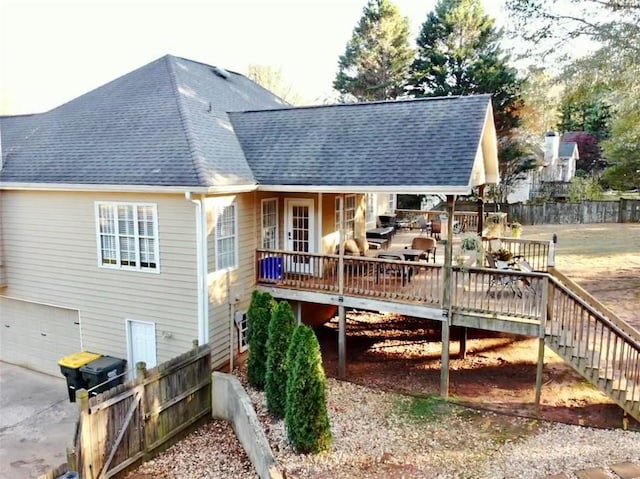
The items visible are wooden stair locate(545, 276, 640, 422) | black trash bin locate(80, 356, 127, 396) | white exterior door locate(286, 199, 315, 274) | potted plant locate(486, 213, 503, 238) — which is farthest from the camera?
potted plant locate(486, 213, 503, 238)

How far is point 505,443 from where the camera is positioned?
8.38 m

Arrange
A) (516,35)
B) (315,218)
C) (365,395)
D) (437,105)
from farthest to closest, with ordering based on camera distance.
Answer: (516,35)
(315,218)
(437,105)
(365,395)

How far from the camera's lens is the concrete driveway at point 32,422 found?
29.7 feet

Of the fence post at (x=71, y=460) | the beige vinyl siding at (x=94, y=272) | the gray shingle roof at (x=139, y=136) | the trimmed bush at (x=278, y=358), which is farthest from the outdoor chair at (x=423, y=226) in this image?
the fence post at (x=71, y=460)

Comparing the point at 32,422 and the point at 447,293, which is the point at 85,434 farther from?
the point at 447,293

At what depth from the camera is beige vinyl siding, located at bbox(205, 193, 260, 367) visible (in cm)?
1061

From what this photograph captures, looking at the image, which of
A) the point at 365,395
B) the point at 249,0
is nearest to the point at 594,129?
the point at 249,0

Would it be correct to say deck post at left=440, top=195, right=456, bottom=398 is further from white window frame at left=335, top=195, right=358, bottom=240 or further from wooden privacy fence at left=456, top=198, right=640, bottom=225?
wooden privacy fence at left=456, top=198, right=640, bottom=225

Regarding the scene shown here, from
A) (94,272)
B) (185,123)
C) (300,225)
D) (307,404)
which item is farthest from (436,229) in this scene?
(94,272)

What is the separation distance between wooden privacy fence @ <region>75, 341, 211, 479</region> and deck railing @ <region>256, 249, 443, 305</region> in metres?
2.68

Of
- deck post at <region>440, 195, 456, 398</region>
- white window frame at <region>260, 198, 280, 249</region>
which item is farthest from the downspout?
deck post at <region>440, 195, 456, 398</region>

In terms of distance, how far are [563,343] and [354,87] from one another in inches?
1152

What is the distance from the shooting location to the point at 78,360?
11.4 meters

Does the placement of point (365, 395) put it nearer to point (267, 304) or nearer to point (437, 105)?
point (267, 304)
